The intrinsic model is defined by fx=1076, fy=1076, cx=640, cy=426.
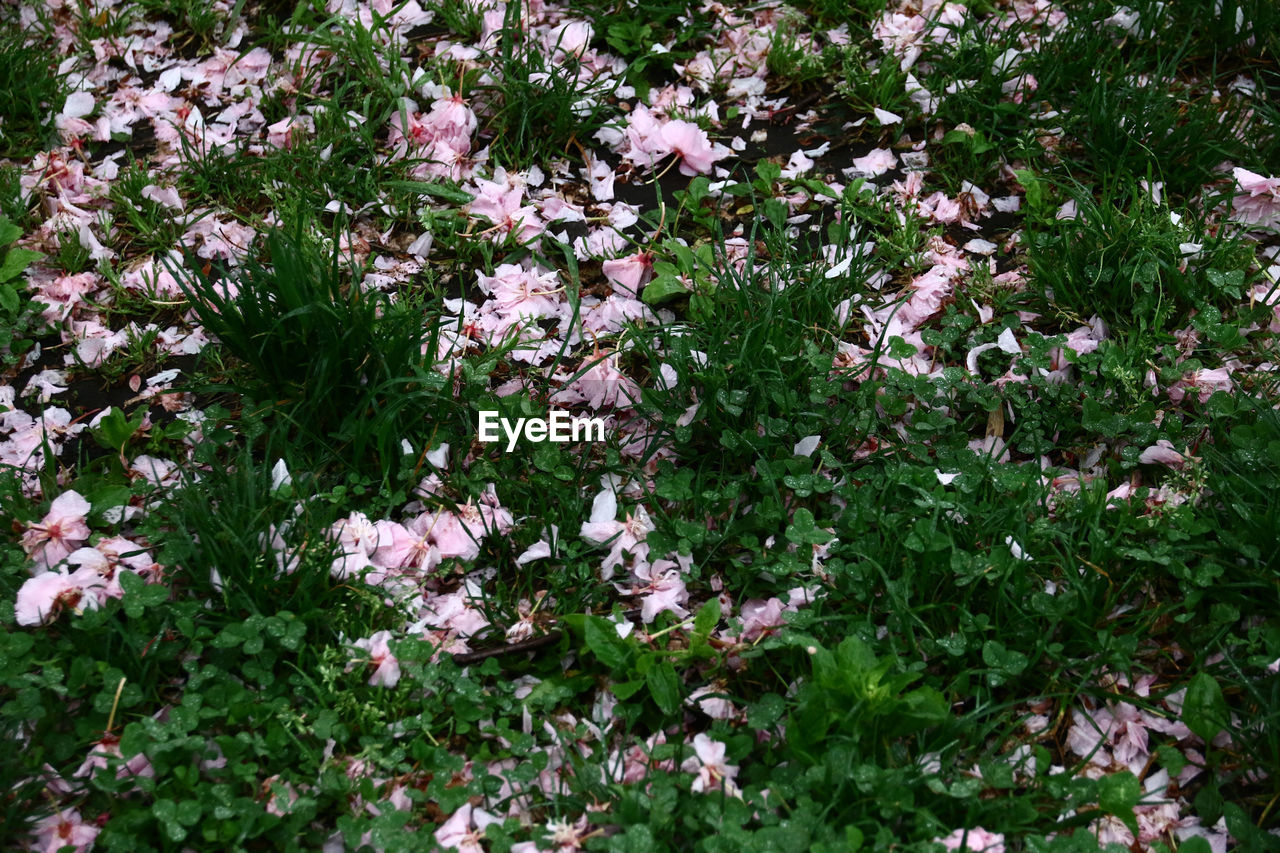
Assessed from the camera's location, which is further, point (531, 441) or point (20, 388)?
point (20, 388)

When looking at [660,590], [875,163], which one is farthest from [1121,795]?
[875,163]

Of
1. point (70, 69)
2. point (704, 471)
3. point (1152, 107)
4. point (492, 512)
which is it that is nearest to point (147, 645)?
point (492, 512)

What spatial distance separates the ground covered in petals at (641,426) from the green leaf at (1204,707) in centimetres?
1

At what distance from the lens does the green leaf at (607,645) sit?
2.10 m

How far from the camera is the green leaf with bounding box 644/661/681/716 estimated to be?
2.04 metres

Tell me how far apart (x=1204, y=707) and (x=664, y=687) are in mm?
1016

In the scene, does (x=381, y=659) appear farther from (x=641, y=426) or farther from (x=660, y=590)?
(x=641, y=426)

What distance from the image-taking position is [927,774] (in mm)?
1910

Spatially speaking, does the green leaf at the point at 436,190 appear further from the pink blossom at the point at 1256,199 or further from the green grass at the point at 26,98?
the pink blossom at the point at 1256,199

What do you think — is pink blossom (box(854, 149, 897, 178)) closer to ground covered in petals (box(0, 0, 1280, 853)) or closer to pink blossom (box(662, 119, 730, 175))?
ground covered in petals (box(0, 0, 1280, 853))

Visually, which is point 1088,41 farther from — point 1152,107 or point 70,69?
point 70,69

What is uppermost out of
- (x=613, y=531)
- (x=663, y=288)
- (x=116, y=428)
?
(x=663, y=288)

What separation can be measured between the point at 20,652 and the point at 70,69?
2201 mm

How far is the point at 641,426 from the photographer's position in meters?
2.61
